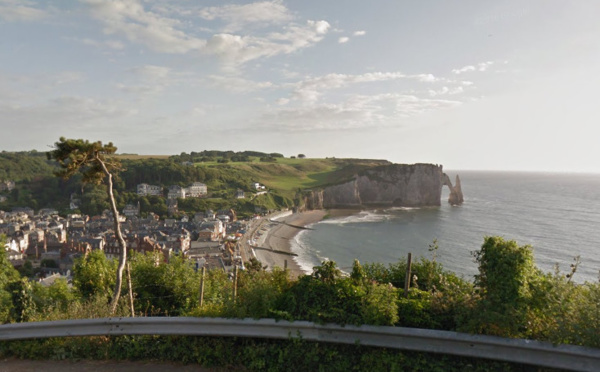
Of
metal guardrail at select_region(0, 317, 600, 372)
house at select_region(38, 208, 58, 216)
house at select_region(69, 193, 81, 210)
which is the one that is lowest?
house at select_region(38, 208, 58, 216)

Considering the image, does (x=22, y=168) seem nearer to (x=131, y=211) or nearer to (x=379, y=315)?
(x=131, y=211)

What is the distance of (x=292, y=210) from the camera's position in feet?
320

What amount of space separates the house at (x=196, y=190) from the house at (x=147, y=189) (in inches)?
349

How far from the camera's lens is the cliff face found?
101000 mm

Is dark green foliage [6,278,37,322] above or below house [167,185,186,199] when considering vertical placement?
above

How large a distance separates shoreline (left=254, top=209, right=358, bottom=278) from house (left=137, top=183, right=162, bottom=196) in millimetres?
42964

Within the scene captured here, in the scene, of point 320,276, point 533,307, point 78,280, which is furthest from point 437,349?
point 78,280

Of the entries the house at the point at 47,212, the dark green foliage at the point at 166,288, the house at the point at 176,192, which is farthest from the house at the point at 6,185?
the dark green foliage at the point at 166,288

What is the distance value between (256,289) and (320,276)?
123cm

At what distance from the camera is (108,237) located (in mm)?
60281

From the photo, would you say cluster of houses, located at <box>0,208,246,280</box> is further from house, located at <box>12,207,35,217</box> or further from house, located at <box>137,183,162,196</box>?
house, located at <box>137,183,162,196</box>

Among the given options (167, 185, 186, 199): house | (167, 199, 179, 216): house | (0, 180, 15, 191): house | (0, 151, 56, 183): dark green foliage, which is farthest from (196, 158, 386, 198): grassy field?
(0, 180, 15, 191): house

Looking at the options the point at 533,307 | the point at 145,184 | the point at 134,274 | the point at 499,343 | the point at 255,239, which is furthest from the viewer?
the point at 145,184

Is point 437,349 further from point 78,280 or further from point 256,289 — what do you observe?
point 78,280
